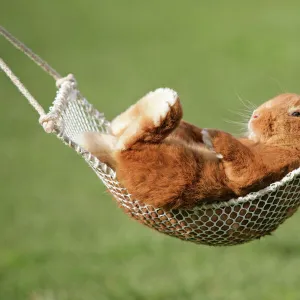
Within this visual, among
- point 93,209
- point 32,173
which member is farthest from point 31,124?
point 93,209

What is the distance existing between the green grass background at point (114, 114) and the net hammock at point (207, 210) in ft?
2.00

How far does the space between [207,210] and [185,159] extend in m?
0.20

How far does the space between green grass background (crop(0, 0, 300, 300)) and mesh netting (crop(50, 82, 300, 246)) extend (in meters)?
0.61

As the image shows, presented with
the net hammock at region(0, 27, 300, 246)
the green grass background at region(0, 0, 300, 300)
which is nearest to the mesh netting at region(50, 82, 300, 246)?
the net hammock at region(0, 27, 300, 246)

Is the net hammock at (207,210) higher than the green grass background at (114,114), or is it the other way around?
the green grass background at (114,114)

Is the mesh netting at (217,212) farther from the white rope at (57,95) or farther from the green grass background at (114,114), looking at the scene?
the green grass background at (114,114)

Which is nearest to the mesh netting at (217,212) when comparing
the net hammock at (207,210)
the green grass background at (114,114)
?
the net hammock at (207,210)

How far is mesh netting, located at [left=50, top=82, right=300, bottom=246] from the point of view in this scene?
2.33 metres

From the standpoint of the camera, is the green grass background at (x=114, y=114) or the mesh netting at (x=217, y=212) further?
the green grass background at (x=114, y=114)

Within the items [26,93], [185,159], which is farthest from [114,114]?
[185,159]

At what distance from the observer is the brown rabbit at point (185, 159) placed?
2.25 metres

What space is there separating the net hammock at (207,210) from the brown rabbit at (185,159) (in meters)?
0.04

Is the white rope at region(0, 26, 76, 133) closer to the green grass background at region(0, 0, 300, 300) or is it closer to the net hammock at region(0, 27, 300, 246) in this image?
the net hammock at region(0, 27, 300, 246)

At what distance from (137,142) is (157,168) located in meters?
0.10
